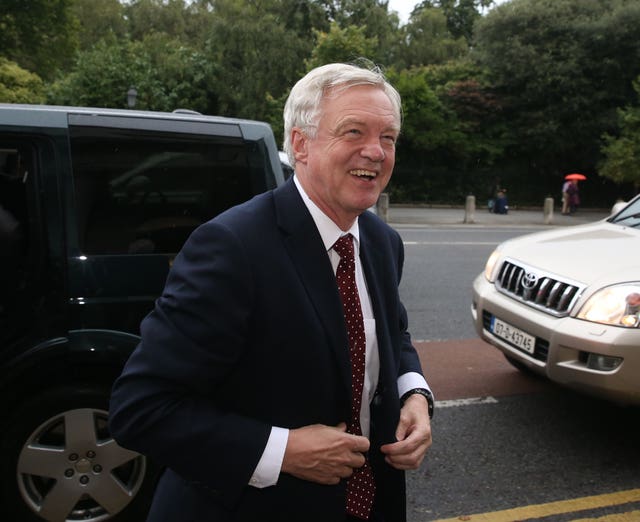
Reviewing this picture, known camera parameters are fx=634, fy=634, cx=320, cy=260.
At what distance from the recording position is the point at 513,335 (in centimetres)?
396

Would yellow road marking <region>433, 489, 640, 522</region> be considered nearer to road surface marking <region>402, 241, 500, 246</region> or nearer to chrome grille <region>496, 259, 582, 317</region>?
chrome grille <region>496, 259, 582, 317</region>

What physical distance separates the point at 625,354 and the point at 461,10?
59783mm

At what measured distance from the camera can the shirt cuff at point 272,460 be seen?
1.40 m

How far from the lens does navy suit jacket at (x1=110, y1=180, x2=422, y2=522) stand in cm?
135

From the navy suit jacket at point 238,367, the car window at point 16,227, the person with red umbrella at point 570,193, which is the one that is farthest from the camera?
the person with red umbrella at point 570,193

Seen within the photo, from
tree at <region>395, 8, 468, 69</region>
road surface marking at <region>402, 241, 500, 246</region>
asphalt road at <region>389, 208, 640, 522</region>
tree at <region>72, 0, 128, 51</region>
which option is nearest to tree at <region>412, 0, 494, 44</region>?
tree at <region>395, 8, 468, 69</region>

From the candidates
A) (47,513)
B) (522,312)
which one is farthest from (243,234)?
(522,312)

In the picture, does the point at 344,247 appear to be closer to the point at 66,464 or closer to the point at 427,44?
the point at 66,464

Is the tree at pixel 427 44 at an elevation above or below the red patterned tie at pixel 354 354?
Answer: above

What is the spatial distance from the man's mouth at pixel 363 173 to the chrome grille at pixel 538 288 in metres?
2.33

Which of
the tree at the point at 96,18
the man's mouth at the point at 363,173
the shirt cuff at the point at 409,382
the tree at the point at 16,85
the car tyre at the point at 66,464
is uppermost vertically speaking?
the tree at the point at 96,18

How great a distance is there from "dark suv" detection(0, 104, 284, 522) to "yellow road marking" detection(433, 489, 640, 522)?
5.26ft

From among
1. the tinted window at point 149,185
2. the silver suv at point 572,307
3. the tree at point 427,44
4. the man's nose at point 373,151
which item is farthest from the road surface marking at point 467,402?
the tree at point 427,44

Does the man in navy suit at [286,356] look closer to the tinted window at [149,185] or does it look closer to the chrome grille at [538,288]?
A: the tinted window at [149,185]
